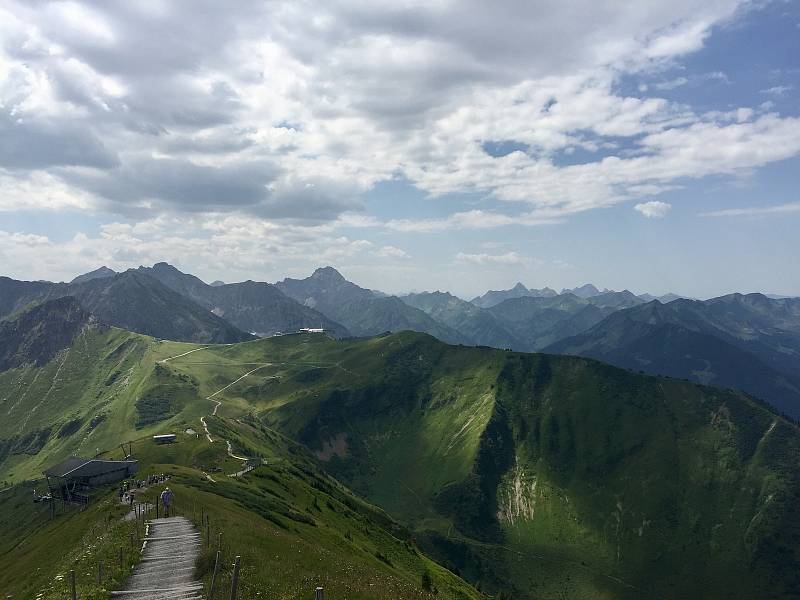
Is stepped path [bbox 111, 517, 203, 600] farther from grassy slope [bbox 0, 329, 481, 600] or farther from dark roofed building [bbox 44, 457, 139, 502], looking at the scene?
dark roofed building [bbox 44, 457, 139, 502]

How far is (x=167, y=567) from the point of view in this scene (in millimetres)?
41562

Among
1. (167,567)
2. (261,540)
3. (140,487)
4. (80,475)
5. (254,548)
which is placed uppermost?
(167,567)

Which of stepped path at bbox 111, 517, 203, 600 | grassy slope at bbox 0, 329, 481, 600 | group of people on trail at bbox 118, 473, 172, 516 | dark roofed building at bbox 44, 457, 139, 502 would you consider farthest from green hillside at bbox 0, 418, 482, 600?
dark roofed building at bbox 44, 457, 139, 502

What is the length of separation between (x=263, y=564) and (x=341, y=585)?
6852mm

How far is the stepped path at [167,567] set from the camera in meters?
36.6

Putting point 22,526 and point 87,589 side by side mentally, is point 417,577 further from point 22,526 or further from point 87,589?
point 22,526

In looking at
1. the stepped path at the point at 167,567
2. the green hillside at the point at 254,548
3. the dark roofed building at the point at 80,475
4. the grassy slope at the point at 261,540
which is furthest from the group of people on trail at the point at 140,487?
the dark roofed building at the point at 80,475

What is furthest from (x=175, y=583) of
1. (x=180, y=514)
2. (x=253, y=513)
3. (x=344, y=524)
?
(x=344, y=524)

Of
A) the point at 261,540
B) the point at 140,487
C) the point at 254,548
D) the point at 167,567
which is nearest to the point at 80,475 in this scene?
the point at 140,487

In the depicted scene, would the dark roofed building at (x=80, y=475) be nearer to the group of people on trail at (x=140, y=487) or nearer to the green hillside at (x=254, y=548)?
the green hillside at (x=254, y=548)

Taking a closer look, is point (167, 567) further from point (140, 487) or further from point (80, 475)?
point (80, 475)

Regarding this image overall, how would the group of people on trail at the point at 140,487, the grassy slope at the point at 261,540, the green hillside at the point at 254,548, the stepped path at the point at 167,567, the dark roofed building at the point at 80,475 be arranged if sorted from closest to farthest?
the stepped path at the point at 167,567 < the green hillside at the point at 254,548 < the grassy slope at the point at 261,540 < the group of people on trail at the point at 140,487 < the dark roofed building at the point at 80,475

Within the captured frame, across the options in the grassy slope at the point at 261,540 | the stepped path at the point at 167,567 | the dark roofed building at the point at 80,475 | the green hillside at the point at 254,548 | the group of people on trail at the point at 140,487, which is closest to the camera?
the stepped path at the point at 167,567

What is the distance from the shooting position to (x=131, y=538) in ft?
160
